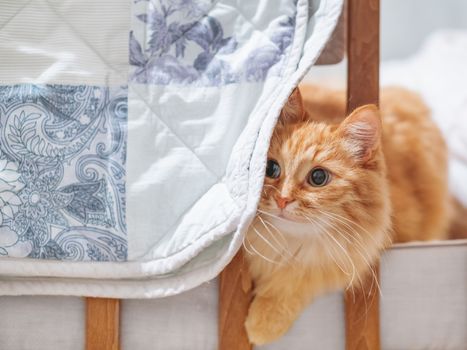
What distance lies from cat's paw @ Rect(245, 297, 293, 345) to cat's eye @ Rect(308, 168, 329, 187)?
0.24 m

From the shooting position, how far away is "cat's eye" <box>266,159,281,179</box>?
1.03 metres

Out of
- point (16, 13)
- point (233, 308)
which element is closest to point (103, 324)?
point (233, 308)

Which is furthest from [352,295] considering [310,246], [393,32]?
[393,32]

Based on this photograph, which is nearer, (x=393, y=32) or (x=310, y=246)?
(x=310, y=246)

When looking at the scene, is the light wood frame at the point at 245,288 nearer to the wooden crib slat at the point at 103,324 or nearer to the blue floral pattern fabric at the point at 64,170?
the wooden crib slat at the point at 103,324

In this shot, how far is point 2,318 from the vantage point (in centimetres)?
109

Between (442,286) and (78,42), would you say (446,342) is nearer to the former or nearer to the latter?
(442,286)

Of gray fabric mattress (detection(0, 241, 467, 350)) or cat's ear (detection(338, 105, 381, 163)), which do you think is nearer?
cat's ear (detection(338, 105, 381, 163))

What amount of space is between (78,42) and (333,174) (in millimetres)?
506

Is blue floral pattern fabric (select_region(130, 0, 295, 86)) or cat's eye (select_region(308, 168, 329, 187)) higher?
blue floral pattern fabric (select_region(130, 0, 295, 86))

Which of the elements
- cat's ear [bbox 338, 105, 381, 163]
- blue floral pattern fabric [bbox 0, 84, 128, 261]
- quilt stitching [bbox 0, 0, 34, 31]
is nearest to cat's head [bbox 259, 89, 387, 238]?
cat's ear [bbox 338, 105, 381, 163]

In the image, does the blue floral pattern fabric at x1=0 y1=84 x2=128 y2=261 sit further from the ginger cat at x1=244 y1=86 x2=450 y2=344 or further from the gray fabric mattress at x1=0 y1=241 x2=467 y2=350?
the ginger cat at x1=244 y1=86 x2=450 y2=344

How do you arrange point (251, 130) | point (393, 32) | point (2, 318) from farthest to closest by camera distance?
point (393, 32)
point (2, 318)
point (251, 130)

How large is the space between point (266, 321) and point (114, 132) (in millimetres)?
438
